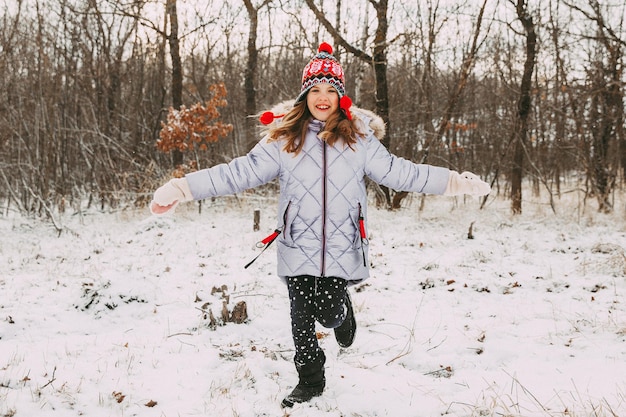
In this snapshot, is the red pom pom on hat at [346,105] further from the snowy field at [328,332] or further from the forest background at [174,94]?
the forest background at [174,94]

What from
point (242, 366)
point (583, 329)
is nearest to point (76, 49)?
point (242, 366)

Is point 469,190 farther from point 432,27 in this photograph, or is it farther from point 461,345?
point 432,27

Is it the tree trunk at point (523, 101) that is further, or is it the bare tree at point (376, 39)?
the bare tree at point (376, 39)

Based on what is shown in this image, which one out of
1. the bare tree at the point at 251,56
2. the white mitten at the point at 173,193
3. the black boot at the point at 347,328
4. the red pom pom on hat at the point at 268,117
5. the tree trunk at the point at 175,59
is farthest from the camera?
the tree trunk at the point at 175,59

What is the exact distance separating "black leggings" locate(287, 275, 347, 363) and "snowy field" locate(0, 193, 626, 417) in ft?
1.15

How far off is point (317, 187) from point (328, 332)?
1.78 m

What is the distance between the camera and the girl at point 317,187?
278cm

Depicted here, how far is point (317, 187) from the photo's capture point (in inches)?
109

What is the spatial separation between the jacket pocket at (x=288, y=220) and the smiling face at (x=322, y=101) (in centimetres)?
59

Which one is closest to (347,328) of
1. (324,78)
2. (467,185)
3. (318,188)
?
(318,188)

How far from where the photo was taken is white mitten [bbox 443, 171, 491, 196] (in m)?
2.85

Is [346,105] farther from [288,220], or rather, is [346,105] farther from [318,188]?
[288,220]

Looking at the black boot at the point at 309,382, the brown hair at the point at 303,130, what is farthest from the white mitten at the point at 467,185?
the black boot at the point at 309,382

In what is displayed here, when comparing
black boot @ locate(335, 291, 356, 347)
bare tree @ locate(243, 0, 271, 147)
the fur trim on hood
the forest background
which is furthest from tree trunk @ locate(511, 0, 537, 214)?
black boot @ locate(335, 291, 356, 347)
